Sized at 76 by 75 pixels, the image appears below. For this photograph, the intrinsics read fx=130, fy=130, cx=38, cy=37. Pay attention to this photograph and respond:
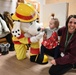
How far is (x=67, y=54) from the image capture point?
1.28 metres

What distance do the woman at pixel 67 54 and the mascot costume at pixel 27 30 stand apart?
28 centimetres

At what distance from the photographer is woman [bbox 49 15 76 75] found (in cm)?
119

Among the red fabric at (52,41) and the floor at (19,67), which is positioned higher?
the red fabric at (52,41)

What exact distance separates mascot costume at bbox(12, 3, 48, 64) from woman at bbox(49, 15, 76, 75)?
28 centimetres

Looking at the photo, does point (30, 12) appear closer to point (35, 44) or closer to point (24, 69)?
point (35, 44)

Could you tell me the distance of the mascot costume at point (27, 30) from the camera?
146cm

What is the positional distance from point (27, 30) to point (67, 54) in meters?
0.54

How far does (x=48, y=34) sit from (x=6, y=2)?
48.2 inches

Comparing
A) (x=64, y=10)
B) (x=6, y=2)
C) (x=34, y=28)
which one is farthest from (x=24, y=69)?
(x=6, y=2)

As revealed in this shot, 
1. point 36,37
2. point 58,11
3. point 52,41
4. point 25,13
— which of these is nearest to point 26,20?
point 25,13

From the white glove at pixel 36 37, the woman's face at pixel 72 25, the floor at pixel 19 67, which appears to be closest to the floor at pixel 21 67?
the floor at pixel 19 67

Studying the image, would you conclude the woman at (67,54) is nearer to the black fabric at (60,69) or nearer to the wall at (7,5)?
the black fabric at (60,69)

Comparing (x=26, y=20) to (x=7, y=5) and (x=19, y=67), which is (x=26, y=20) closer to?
(x=19, y=67)

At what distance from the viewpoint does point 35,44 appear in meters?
1.58
